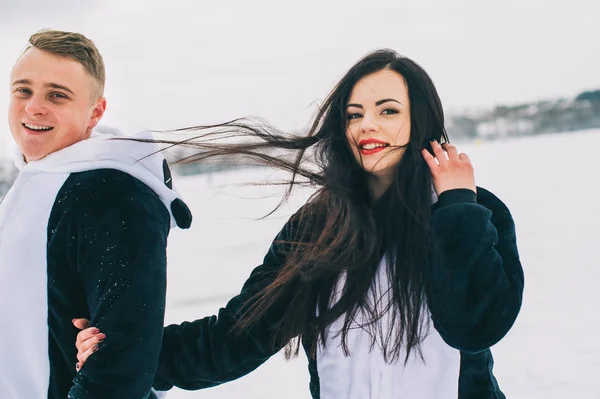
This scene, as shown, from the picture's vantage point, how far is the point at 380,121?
186 cm

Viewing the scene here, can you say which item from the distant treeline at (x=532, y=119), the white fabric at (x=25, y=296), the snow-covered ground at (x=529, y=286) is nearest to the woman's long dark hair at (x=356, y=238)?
the snow-covered ground at (x=529, y=286)

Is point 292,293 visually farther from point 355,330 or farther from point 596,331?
point 596,331

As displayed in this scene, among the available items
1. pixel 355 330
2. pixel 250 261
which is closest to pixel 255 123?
pixel 355 330

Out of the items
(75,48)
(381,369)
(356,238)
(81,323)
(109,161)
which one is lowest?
(381,369)

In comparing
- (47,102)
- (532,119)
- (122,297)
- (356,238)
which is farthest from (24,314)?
(532,119)

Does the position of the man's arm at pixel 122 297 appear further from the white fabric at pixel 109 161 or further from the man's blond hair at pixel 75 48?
the man's blond hair at pixel 75 48

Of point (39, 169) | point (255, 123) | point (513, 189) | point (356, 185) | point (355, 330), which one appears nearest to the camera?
point (39, 169)

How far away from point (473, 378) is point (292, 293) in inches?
24.8

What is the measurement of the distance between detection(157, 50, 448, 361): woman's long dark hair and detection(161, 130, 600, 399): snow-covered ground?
0.58 feet

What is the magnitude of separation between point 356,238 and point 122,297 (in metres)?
0.76

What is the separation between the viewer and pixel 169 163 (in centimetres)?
198

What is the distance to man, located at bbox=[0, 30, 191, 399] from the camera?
1456 mm

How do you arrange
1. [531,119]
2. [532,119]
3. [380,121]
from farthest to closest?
1. [531,119]
2. [532,119]
3. [380,121]

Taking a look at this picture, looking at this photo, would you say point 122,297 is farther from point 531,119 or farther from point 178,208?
point 531,119
